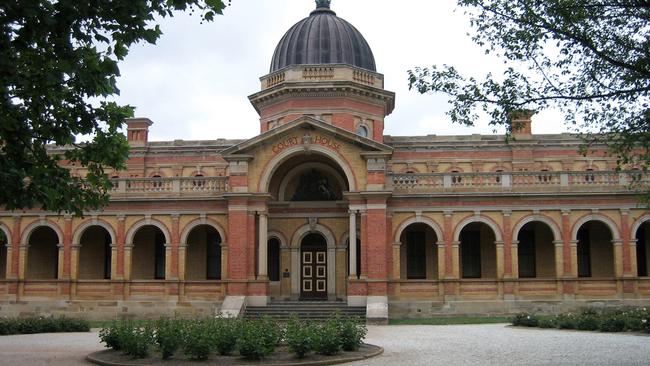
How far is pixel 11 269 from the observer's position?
34.8 metres

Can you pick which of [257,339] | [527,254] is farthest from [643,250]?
[257,339]

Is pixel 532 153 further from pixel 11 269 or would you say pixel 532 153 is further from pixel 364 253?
pixel 11 269

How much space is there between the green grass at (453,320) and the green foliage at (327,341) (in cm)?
1233

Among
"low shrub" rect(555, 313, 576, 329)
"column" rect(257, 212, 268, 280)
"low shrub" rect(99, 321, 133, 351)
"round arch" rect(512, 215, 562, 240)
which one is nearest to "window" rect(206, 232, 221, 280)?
"column" rect(257, 212, 268, 280)

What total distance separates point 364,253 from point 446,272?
4.03m

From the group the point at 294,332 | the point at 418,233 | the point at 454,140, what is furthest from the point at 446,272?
the point at 294,332

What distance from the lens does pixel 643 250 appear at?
3503 cm

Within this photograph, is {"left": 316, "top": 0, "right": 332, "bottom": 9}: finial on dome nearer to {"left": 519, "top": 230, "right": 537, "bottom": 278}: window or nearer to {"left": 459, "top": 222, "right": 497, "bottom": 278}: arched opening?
{"left": 459, "top": 222, "right": 497, "bottom": 278}: arched opening

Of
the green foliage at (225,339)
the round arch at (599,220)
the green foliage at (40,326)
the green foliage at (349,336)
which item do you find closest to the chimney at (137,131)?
the green foliage at (40,326)

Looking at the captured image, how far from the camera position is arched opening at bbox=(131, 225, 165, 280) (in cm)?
3672

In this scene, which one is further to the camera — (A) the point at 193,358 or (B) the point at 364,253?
(B) the point at 364,253

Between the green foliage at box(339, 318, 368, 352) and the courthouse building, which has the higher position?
the courthouse building

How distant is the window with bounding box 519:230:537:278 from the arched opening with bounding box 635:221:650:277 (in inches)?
194

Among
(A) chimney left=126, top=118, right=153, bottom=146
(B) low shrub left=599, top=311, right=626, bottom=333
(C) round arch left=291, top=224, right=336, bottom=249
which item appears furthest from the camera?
(A) chimney left=126, top=118, right=153, bottom=146
